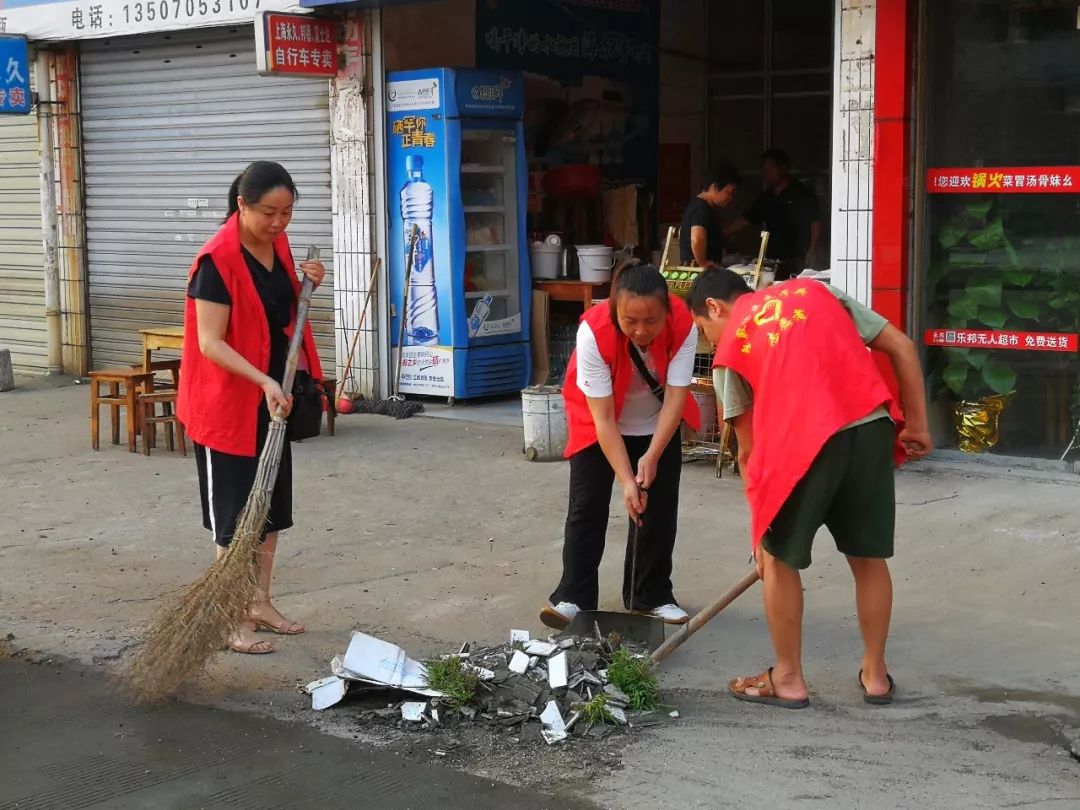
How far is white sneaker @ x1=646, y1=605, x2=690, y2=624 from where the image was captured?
5785mm

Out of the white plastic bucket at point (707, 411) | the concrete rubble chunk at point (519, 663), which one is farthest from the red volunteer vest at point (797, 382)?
the white plastic bucket at point (707, 411)

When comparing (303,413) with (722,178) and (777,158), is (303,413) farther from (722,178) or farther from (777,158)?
(777,158)

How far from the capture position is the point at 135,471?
922 cm

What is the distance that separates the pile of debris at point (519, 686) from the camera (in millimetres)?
4688

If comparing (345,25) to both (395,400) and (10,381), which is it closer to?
(395,400)

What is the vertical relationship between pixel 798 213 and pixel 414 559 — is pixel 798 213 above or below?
above

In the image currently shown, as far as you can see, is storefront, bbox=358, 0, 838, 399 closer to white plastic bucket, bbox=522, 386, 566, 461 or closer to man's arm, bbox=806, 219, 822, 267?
man's arm, bbox=806, 219, 822, 267

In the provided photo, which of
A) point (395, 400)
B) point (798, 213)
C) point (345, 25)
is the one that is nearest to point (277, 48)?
point (345, 25)

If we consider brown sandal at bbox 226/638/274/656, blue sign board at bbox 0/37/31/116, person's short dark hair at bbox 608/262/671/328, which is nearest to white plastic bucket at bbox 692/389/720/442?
person's short dark hair at bbox 608/262/671/328

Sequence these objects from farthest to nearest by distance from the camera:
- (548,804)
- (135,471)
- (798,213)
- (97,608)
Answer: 1. (798,213)
2. (135,471)
3. (97,608)
4. (548,804)

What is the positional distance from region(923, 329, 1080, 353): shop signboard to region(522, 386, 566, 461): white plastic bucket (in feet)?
7.52

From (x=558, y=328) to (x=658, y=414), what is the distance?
19.7 ft

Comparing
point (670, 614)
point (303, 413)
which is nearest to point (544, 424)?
point (670, 614)

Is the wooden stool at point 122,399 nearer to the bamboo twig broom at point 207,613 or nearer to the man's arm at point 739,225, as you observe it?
the bamboo twig broom at point 207,613
